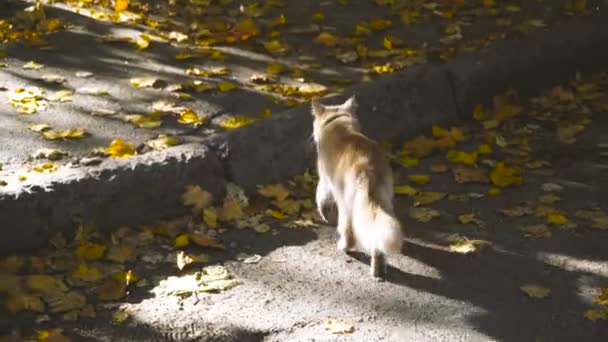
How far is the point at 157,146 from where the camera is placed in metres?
5.76

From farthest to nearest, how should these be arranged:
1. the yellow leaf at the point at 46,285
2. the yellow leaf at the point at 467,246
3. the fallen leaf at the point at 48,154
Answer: the fallen leaf at the point at 48,154 < the yellow leaf at the point at 467,246 < the yellow leaf at the point at 46,285

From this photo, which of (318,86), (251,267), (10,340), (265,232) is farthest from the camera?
(318,86)

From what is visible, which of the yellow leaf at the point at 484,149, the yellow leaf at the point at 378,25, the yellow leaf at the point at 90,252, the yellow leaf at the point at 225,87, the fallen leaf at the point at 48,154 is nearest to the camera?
the yellow leaf at the point at 90,252

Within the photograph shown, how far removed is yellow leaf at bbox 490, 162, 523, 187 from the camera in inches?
228

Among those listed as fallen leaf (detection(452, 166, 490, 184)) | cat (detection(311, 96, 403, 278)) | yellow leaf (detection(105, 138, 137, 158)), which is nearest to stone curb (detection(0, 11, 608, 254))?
yellow leaf (detection(105, 138, 137, 158))

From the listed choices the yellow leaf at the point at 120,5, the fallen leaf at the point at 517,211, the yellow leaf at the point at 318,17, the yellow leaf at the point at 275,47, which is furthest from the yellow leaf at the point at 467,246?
the yellow leaf at the point at 120,5

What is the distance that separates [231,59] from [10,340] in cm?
370

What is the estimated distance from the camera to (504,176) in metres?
5.83

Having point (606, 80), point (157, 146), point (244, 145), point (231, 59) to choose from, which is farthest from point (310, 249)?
point (606, 80)

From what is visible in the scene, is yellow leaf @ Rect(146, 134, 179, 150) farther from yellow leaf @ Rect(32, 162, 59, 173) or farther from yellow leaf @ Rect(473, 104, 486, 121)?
yellow leaf @ Rect(473, 104, 486, 121)

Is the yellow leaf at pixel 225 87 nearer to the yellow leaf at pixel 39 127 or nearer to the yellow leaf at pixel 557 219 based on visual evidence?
the yellow leaf at pixel 39 127

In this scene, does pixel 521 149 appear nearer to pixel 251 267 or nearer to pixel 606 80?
pixel 606 80

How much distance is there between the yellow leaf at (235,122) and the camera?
6.14 metres

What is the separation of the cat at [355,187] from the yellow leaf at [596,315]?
97 cm
